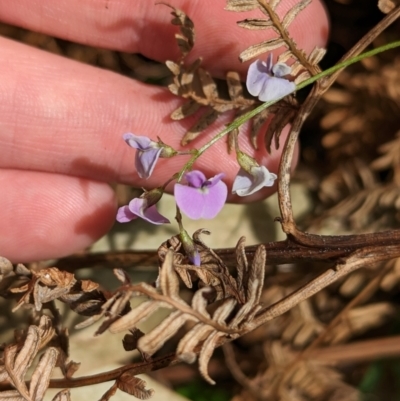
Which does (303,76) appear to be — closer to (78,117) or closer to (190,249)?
(190,249)

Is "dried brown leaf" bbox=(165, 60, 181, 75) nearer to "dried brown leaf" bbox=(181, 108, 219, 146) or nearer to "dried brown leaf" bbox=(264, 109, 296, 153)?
"dried brown leaf" bbox=(181, 108, 219, 146)

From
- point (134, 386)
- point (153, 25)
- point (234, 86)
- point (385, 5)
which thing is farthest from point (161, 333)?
point (153, 25)

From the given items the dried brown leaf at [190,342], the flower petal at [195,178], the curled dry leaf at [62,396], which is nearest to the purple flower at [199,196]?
the flower petal at [195,178]

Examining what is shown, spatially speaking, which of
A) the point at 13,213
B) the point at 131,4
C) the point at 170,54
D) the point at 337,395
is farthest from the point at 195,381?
the point at 131,4

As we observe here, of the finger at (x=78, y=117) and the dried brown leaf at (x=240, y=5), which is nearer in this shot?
the dried brown leaf at (x=240, y=5)

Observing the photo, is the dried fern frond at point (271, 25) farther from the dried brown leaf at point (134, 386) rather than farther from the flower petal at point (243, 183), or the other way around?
the dried brown leaf at point (134, 386)

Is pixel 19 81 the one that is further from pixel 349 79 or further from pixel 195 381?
pixel 195 381
